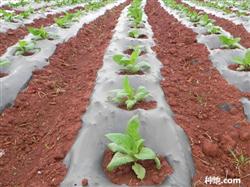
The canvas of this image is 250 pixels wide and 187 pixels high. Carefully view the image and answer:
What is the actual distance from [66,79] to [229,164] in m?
2.94

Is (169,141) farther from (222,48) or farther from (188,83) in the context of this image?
(222,48)

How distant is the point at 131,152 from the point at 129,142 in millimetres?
91

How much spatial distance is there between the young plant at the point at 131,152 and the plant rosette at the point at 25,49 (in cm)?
347

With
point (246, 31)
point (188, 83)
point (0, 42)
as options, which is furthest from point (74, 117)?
point (246, 31)

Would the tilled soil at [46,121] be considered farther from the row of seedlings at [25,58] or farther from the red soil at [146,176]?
the red soil at [146,176]

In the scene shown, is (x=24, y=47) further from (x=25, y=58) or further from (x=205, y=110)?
(x=205, y=110)

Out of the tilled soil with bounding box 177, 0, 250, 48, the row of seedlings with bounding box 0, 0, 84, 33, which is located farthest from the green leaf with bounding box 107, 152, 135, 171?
the row of seedlings with bounding box 0, 0, 84, 33

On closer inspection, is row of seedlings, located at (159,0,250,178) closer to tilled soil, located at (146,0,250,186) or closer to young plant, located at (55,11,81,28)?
tilled soil, located at (146,0,250,186)

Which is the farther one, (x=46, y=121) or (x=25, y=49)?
(x=25, y=49)

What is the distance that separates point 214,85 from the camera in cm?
486

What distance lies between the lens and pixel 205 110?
13.6 ft

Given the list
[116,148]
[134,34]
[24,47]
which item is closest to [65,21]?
[134,34]

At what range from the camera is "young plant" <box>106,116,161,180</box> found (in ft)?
9.08

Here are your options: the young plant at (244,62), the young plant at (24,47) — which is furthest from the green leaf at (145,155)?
the young plant at (24,47)
